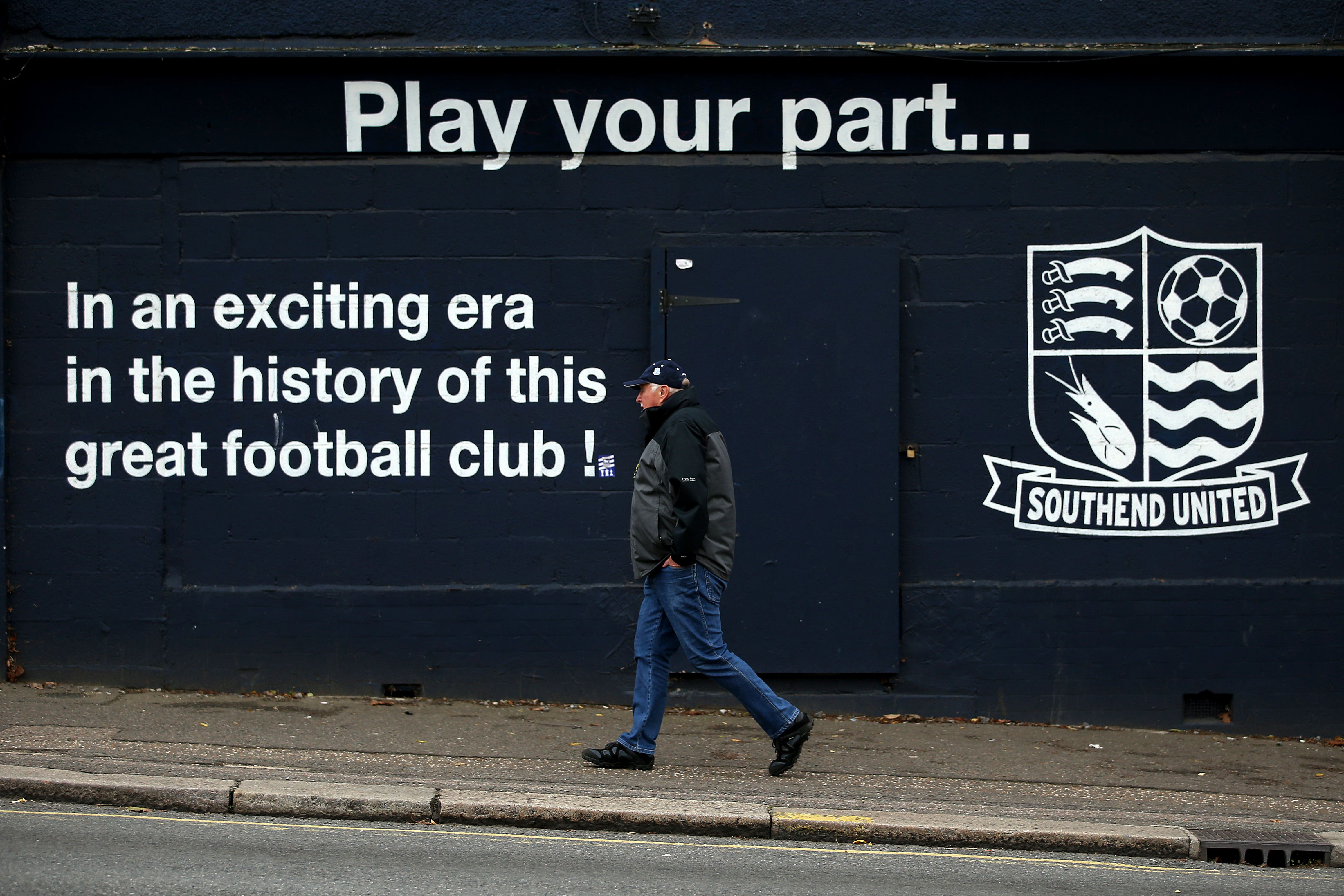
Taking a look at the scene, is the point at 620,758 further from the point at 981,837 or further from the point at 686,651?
the point at 981,837

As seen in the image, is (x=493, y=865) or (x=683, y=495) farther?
(x=683, y=495)

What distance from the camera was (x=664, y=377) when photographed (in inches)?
273

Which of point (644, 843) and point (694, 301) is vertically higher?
point (694, 301)

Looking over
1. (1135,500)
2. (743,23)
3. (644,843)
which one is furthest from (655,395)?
(1135,500)

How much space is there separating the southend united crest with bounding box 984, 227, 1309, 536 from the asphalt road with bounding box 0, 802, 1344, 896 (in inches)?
112

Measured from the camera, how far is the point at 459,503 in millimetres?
8523

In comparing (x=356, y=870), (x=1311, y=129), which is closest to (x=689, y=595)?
(x=356, y=870)

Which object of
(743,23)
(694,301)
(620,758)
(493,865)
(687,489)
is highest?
(743,23)

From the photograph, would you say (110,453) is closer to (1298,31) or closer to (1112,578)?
(1112,578)

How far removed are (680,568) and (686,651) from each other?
418 millimetres

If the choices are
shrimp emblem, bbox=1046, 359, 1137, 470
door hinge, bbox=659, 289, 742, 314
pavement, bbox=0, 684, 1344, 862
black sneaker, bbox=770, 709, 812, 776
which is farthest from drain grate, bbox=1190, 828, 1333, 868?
door hinge, bbox=659, 289, 742, 314

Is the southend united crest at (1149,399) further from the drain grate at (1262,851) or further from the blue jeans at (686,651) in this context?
the drain grate at (1262,851)

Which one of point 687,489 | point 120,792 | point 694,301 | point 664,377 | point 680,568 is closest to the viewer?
point 120,792

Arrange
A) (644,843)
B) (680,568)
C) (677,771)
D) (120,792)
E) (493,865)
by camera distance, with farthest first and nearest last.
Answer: (677,771) → (680,568) → (120,792) → (644,843) → (493,865)
